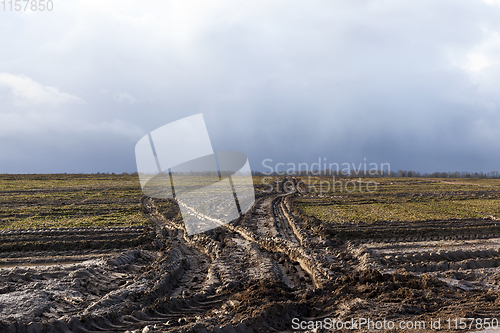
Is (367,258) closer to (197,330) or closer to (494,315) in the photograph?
(494,315)

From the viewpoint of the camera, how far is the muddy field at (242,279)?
515 centimetres

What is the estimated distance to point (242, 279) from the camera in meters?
7.49

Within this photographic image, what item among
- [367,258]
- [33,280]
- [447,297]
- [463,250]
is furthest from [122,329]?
[463,250]

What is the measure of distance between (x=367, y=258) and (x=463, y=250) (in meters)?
3.78

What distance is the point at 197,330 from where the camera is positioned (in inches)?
175

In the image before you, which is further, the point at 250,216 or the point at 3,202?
the point at 3,202

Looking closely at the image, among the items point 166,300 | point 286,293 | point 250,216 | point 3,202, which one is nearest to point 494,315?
point 286,293

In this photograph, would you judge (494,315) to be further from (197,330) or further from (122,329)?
(122,329)

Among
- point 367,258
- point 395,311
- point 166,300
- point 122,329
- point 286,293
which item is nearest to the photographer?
point 122,329

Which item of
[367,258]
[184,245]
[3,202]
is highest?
[367,258]

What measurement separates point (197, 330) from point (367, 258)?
6.89 metres

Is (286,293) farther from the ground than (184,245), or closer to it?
farther from the ground

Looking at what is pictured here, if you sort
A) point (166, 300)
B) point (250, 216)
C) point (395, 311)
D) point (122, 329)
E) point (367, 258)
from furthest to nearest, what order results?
point (250, 216) → point (367, 258) → point (166, 300) → point (395, 311) → point (122, 329)

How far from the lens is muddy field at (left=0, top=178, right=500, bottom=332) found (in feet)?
16.9
